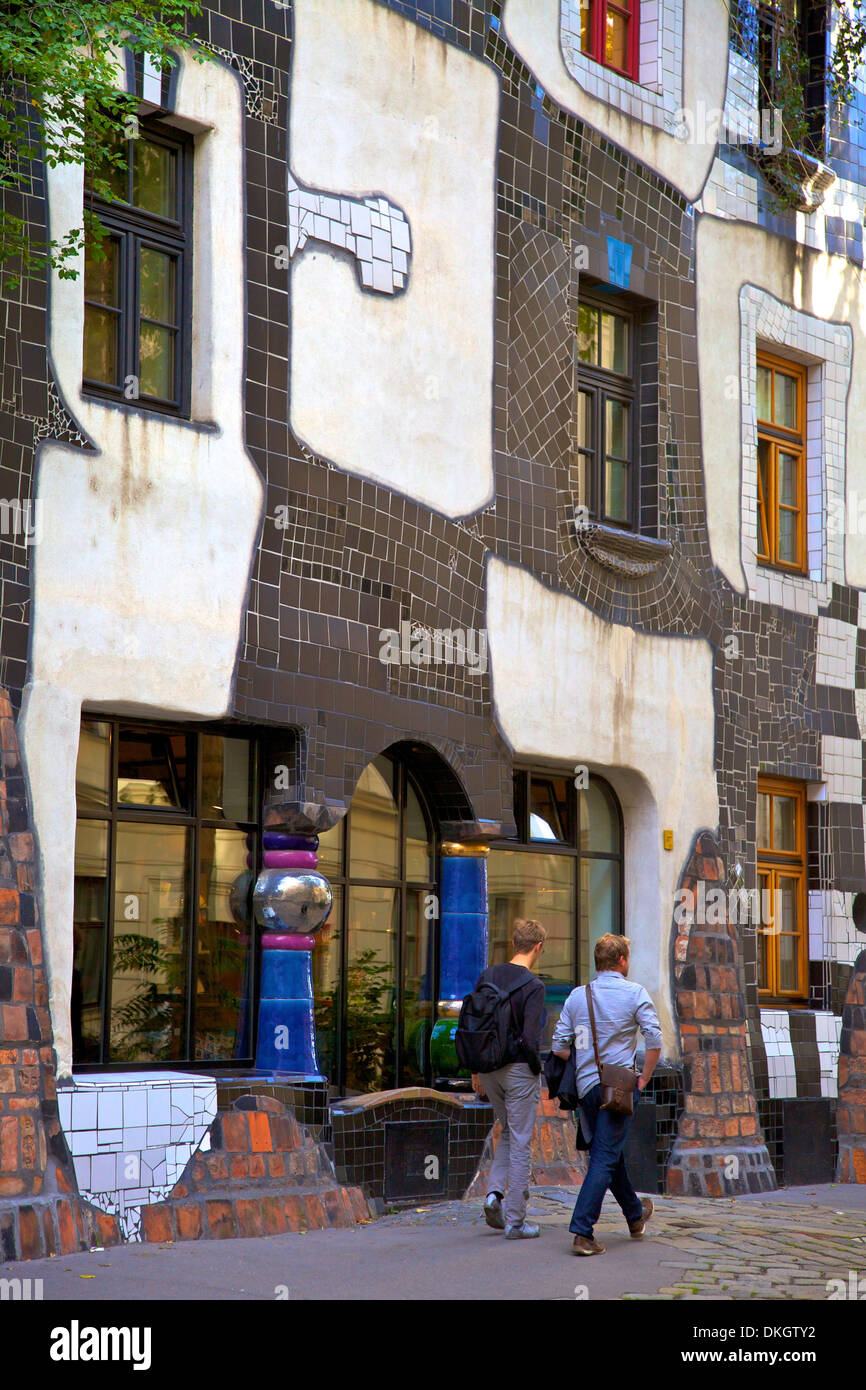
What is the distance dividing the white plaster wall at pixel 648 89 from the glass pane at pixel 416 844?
201 inches

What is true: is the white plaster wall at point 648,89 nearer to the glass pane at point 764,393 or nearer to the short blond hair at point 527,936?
the glass pane at point 764,393

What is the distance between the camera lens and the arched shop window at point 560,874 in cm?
1282

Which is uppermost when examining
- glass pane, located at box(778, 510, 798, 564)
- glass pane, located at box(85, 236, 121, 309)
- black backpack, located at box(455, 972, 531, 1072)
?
glass pane, located at box(85, 236, 121, 309)

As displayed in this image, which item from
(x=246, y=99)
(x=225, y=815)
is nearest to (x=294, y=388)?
(x=246, y=99)

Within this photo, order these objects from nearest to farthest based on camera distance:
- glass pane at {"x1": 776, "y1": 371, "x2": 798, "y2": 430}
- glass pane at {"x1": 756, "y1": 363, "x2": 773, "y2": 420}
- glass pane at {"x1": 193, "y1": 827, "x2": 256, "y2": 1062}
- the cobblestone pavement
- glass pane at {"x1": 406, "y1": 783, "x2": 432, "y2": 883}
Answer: the cobblestone pavement
glass pane at {"x1": 193, "y1": 827, "x2": 256, "y2": 1062}
glass pane at {"x1": 406, "y1": 783, "x2": 432, "y2": 883}
glass pane at {"x1": 756, "y1": 363, "x2": 773, "y2": 420}
glass pane at {"x1": 776, "y1": 371, "x2": 798, "y2": 430}

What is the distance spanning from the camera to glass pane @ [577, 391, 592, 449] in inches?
536

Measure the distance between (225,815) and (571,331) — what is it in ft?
15.3

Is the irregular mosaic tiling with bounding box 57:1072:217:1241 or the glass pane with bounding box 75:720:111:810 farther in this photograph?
the glass pane with bounding box 75:720:111:810

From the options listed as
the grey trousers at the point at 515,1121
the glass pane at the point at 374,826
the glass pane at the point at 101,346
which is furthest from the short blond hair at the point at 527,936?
the glass pane at the point at 101,346

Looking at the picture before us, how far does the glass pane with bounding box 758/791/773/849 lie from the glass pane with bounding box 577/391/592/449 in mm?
3372

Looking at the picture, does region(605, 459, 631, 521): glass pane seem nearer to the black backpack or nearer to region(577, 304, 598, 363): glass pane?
region(577, 304, 598, 363): glass pane

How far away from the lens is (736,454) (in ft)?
48.1

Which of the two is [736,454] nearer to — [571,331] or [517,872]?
[571,331]

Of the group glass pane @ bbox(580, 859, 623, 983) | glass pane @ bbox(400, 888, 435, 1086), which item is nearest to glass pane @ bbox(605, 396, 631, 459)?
glass pane @ bbox(580, 859, 623, 983)
